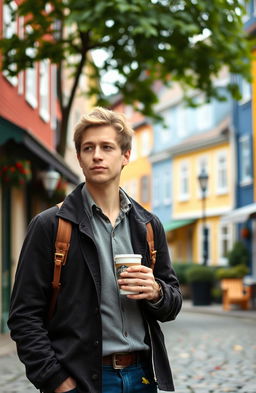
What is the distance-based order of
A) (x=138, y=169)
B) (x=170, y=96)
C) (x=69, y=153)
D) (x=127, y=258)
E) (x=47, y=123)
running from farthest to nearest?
(x=138, y=169)
(x=170, y=96)
(x=69, y=153)
(x=47, y=123)
(x=127, y=258)

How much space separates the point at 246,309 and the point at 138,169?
94.4 ft

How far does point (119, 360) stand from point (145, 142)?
48565 millimetres

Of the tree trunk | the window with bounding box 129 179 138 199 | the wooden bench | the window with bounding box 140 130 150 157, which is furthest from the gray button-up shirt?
the window with bounding box 129 179 138 199

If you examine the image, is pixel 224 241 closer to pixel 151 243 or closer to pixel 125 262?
pixel 151 243

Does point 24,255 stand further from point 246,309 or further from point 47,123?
point 246,309

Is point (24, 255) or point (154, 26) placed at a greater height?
point (154, 26)

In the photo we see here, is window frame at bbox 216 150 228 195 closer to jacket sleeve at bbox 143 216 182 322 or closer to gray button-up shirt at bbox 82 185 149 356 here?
jacket sleeve at bbox 143 216 182 322

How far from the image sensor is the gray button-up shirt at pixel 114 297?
10.5 feet

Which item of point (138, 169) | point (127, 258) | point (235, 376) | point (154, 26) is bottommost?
point (235, 376)

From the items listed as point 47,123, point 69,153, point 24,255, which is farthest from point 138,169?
point 24,255

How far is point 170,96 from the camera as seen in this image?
46.5 m

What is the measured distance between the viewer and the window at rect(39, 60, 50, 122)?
22.0m

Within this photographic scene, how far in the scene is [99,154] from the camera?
10.8ft

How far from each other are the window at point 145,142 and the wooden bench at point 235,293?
26.6 meters
